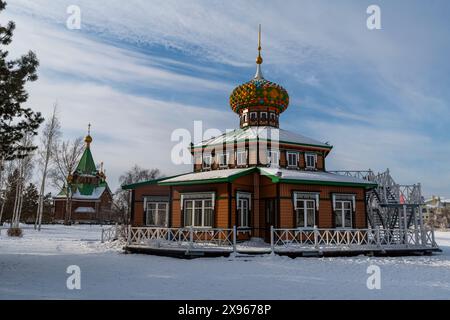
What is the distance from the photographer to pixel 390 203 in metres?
19.2

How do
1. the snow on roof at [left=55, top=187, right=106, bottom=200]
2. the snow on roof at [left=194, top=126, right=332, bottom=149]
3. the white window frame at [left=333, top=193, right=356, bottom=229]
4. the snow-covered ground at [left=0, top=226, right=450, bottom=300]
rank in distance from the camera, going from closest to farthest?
the snow-covered ground at [left=0, top=226, right=450, bottom=300], the white window frame at [left=333, top=193, right=356, bottom=229], the snow on roof at [left=194, top=126, right=332, bottom=149], the snow on roof at [left=55, top=187, right=106, bottom=200]

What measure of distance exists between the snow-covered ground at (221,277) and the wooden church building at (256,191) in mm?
3510

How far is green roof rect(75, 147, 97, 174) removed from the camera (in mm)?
51875

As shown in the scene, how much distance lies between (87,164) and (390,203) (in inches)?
1769

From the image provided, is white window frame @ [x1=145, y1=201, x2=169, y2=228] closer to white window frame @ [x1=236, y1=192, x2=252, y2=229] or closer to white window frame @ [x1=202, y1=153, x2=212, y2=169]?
white window frame @ [x1=202, y1=153, x2=212, y2=169]

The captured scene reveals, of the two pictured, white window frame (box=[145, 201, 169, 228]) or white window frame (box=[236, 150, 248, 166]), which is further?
white window frame (box=[236, 150, 248, 166])

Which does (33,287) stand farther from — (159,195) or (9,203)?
(9,203)

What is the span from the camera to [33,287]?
890 centimetres

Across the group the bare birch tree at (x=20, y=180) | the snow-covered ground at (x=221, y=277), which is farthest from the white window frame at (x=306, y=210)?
the bare birch tree at (x=20, y=180)

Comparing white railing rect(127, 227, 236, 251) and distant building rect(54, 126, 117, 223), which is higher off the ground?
distant building rect(54, 126, 117, 223)

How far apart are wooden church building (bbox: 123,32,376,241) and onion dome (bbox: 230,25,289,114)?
2.54 meters

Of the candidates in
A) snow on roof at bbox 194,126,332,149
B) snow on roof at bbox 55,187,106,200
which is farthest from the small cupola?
snow on roof at bbox 55,187,106,200

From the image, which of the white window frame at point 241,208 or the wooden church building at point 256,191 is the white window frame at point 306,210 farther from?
the white window frame at point 241,208

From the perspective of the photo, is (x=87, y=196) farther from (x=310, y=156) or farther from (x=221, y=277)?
(x=221, y=277)
